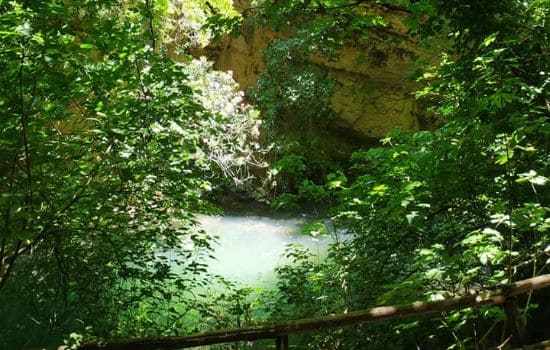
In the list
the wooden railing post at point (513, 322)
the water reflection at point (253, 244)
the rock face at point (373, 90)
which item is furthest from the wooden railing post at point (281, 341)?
the rock face at point (373, 90)

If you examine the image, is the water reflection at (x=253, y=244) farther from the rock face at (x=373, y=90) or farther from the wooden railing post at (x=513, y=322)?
the wooden railing post at (x=513, y=322)

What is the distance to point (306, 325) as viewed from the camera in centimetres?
250

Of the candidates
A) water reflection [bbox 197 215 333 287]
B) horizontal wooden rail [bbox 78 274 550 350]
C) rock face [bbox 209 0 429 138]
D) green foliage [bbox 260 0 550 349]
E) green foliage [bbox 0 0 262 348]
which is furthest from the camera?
rock face [bbox 209 0 429 138]

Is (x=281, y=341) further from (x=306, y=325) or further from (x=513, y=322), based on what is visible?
(x=513, y=322)

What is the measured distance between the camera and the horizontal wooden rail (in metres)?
2.48

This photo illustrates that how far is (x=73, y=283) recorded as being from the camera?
12.4ft

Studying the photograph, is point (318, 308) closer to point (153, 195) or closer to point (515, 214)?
point (153, 195)

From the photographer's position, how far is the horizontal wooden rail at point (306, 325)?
8.14 ft

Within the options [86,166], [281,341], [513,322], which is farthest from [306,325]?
[86,166]

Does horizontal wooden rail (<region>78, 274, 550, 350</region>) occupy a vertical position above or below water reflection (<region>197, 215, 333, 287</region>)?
below

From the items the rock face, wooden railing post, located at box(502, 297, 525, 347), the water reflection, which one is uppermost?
the rock face

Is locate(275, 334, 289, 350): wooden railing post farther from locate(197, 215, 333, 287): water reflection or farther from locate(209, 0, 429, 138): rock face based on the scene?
locate(209, 0, 429, 138): rock face

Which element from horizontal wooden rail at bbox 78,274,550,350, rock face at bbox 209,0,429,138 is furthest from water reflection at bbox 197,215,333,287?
horizontal wooden rail at bbox 78,274,550,350

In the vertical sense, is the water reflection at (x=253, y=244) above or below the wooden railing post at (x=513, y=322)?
above
